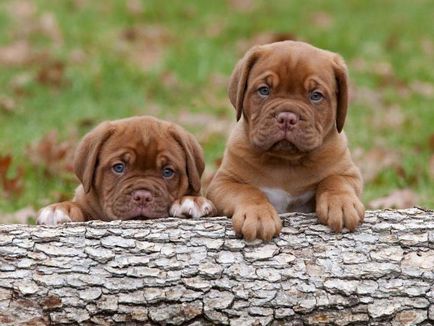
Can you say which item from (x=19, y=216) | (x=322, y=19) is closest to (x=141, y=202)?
(x=19, y=216)

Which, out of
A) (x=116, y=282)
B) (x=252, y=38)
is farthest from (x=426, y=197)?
(x=252, y=38)

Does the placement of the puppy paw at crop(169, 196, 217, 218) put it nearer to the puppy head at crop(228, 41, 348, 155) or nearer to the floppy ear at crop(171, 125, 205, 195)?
the floppy ear at crop(171, 125, 205, 195)

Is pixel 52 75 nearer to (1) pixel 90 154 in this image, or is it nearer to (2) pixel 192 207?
(1) pixel 90 154

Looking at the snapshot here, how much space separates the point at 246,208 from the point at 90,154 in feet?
4.04

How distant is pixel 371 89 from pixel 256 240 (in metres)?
7.44

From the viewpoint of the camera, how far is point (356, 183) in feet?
21.2

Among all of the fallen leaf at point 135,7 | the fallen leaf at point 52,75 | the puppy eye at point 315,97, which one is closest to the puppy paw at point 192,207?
the puppy eye at point 315,97

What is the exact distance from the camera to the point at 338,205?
231 inches

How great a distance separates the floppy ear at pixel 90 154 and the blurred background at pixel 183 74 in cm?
128

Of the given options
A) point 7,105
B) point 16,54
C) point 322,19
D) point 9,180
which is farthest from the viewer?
point 322,19

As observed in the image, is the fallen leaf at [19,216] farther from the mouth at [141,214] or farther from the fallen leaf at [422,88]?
the fallen leaf at [422,88]

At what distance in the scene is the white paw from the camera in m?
6.35

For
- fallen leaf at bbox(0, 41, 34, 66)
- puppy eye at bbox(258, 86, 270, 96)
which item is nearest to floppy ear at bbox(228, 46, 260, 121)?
puppy eye at bbox(258, 86, 270, 96)

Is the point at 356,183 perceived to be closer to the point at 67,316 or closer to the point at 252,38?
the point at 67,316
